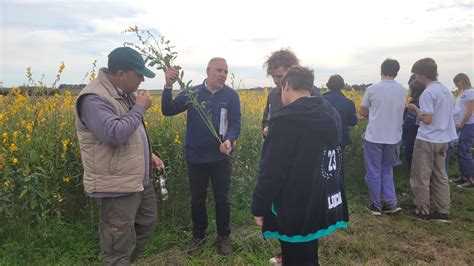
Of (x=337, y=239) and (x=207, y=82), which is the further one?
(x=337, y=239)

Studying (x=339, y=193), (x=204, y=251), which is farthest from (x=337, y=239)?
(x=339, y=193)

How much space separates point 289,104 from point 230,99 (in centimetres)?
164

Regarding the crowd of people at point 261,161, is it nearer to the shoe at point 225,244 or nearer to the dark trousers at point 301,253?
the dark trousers at point 301,253

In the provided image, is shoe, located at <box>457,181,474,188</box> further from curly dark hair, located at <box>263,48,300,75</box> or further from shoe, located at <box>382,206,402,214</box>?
curly dark hair, located at <box>263,48,300,75</box>

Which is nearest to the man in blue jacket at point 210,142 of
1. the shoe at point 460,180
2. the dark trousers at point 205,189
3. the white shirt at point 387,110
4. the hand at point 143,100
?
the dark trousers at point 205,189

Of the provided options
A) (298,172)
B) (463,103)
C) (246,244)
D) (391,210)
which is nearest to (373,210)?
(391,210)

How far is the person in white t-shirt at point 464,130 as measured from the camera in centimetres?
709

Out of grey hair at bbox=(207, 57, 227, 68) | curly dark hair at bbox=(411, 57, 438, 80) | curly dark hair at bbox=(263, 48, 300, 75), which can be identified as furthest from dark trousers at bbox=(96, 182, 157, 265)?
curly dark hair at bbox=(411, 57, 438, 80)

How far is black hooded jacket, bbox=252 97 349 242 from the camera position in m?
2.48

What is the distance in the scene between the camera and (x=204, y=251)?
13.3ft

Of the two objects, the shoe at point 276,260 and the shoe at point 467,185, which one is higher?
the shoe at point 276,260

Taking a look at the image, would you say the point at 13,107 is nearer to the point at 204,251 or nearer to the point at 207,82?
the point at 207,82

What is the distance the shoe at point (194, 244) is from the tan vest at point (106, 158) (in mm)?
1530

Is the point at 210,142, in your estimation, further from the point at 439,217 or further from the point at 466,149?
the point at 466,149
